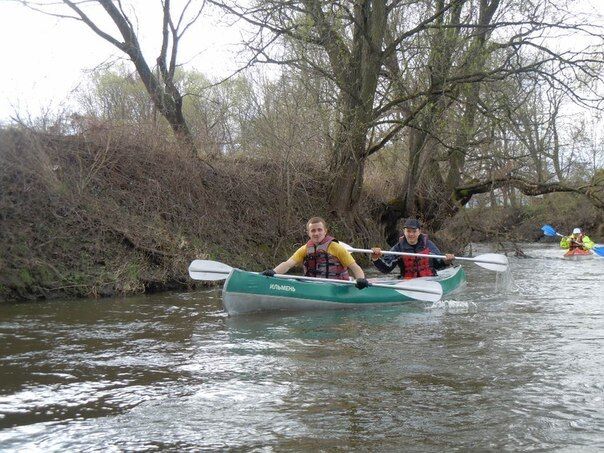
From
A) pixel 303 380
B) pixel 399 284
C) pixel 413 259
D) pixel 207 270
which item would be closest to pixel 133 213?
pixel 207 270

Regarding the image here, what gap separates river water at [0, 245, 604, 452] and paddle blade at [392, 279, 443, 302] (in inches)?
9.1

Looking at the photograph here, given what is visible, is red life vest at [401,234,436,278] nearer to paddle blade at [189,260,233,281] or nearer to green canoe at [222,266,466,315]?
green canoe at [222,266,466,315]

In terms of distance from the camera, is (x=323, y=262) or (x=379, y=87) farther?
(x=379, y=87)

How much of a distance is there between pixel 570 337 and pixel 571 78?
707 cm

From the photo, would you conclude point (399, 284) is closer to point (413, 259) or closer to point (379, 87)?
point (413, 259)

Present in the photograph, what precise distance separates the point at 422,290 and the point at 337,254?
115cm

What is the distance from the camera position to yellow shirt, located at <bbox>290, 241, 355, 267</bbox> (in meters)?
8.09

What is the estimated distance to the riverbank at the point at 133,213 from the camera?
31.3ft

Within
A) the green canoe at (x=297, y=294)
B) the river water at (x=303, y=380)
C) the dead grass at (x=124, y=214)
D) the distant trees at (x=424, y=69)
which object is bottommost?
the river water at (x=303, y=380)

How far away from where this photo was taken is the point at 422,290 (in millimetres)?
8062

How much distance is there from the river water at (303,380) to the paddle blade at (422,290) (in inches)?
9.1

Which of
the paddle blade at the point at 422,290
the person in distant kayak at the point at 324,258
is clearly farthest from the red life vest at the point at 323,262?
the paddle blade at the point at 422,290

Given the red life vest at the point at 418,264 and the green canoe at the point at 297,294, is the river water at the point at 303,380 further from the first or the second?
the red life vest at the point at 418,264

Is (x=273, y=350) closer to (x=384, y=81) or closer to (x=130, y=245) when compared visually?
(x=130, y=245)
